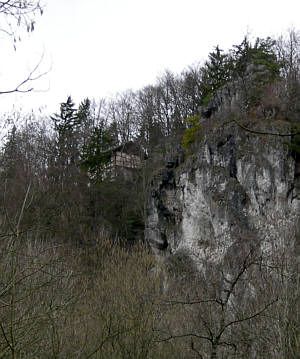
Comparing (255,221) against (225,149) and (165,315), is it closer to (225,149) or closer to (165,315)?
(225,149)

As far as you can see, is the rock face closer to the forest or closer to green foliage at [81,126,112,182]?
the forest

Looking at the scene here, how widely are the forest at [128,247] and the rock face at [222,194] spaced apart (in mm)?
897

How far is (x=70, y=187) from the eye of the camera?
25.0 metres

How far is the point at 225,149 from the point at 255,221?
3.88 m

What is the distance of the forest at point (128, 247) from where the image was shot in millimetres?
6098

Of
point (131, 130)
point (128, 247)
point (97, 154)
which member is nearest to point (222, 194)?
point (128, 247)

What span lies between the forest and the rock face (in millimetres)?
897

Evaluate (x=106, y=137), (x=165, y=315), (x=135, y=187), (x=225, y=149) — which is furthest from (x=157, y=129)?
(x=165, y=315)

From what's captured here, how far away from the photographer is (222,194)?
19.3m

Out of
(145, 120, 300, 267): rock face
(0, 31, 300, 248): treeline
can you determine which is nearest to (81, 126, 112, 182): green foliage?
(0, 31, 300, 248): treeline

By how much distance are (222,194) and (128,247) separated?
15.0ft

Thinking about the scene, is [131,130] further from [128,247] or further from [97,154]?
[128,247]

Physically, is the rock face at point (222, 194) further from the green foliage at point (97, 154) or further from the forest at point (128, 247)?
the green foliage at point (97, 154)

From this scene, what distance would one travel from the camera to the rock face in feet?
58.9
